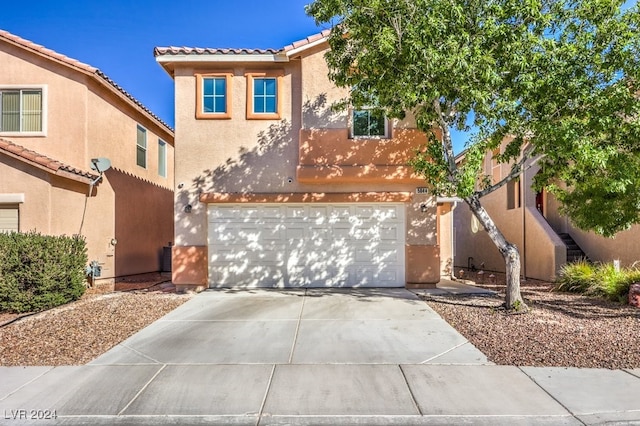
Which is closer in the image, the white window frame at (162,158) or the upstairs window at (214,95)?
the upstairs window at (214,95)

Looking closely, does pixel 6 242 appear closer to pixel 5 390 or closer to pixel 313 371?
pixel 5 390

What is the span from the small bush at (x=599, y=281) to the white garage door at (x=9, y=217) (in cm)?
1482

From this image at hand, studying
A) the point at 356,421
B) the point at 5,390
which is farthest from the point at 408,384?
the point at 5,390

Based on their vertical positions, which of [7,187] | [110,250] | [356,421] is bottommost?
[356,421]

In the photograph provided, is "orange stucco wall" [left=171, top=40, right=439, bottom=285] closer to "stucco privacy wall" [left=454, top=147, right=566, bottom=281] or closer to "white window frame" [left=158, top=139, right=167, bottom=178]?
"stucco privacy wall" [left=454, top=147, right=566, bottom=281]

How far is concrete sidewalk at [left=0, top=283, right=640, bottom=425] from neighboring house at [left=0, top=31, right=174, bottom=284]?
241 inches

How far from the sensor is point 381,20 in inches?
312

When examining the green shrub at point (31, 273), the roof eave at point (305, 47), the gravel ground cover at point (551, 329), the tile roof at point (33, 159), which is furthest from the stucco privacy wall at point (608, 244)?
the tile roof at point (33, 159)

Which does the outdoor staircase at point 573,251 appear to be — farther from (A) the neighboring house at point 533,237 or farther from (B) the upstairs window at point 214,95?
(B) the upstairs window at point 214,95

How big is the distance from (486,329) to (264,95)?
27.3 ft

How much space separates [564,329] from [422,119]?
483cm

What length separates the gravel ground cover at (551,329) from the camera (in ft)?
19.1

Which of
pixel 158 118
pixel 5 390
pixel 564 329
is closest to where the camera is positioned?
pixel 5 390

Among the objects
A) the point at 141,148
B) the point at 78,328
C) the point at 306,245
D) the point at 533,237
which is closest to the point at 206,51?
the point at 306,245
